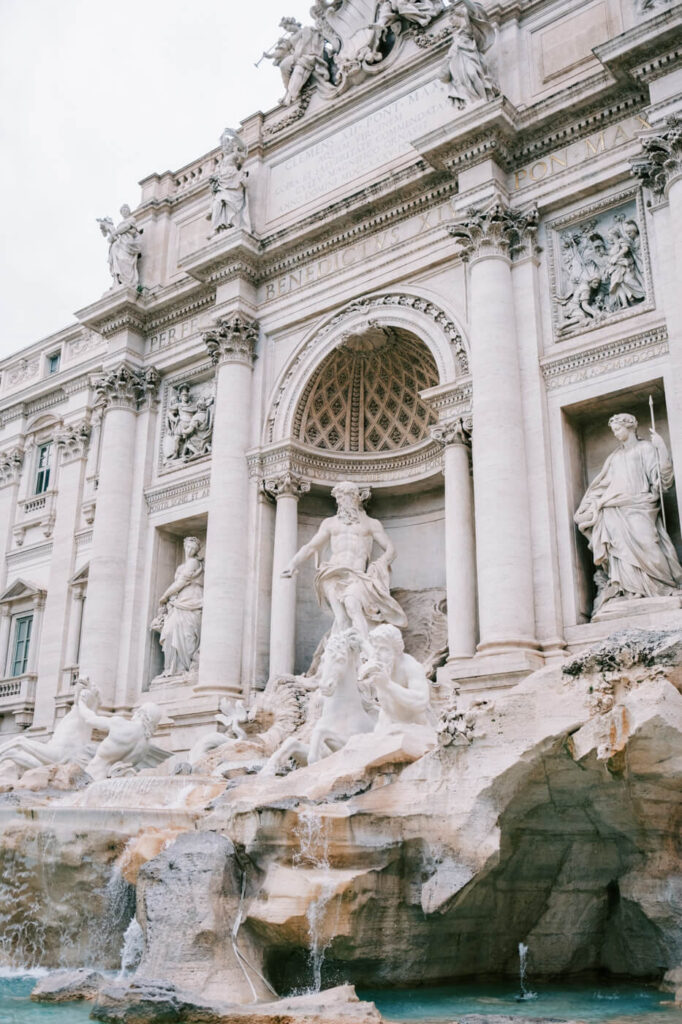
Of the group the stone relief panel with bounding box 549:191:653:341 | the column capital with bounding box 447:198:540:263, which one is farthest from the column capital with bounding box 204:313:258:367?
the stone relief panel with bounding box 549:191:653:341

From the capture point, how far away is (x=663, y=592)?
14.2 m

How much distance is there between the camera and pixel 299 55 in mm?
21906

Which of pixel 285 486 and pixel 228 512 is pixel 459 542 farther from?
pixel 228 512

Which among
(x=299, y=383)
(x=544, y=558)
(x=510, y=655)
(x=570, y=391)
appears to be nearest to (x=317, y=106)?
(x=299, y=383)

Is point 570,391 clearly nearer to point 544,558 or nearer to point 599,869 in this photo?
point 544,558

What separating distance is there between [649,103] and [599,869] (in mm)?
12046

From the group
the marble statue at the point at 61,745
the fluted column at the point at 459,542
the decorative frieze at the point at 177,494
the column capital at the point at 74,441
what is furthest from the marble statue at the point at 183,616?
the column capital at the point at 74,441

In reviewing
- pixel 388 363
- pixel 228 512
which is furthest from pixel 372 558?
pixel 388 363

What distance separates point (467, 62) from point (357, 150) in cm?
333

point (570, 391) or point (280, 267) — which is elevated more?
point (280, 267)

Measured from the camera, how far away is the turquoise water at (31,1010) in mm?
7508

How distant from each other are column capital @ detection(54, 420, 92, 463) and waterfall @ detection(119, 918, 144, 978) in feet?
57.7

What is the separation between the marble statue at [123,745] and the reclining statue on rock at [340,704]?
3.50 metres

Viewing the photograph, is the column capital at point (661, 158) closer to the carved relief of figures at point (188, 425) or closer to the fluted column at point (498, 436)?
the fluted column at point (498, 436)
